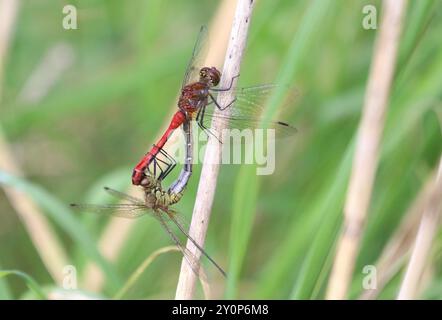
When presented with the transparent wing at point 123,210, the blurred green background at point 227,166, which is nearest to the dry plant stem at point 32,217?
the blurred green background at point 227,166

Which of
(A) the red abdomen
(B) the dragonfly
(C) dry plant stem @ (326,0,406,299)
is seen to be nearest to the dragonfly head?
(A) the red abdomen

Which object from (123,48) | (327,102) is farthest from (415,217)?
(123,48)

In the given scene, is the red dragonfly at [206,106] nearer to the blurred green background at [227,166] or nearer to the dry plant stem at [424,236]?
the blurred green background at [227,166]

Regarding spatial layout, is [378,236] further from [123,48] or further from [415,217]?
[123,48]

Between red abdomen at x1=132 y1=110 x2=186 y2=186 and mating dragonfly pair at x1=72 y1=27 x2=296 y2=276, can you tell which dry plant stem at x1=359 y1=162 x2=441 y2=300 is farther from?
red abdomen at x1=132 y1=110 x2=186 y2=186

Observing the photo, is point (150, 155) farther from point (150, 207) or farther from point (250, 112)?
point (250, 112)

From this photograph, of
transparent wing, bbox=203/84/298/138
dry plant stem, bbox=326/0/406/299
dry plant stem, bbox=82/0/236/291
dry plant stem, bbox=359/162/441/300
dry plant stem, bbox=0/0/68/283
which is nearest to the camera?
dry plant stem, bbox=326/0/406/299

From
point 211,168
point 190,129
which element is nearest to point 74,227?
point 190,129
